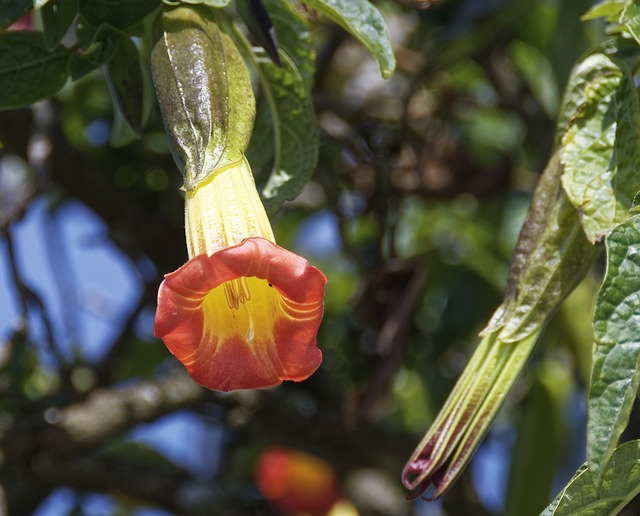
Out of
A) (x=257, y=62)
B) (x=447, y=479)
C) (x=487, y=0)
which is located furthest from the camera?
(x=487, y=0)

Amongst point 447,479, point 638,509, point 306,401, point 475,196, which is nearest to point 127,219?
point 306,401

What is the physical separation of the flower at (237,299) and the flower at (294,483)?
42.5 inches

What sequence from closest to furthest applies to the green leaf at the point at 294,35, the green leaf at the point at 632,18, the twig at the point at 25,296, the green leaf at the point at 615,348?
the green leaf at the point at 615,348 < the green leaf at the point at 632,18 < the green leaf at the point at 294,35 < the twig at the point at 25,296

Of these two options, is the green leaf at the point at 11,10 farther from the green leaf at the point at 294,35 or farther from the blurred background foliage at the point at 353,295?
the blurred background foliage at the point at 353,295

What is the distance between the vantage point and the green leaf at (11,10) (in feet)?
2.37

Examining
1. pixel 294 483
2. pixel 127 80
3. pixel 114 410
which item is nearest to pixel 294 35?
pixel 127 80

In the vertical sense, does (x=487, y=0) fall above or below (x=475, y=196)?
above

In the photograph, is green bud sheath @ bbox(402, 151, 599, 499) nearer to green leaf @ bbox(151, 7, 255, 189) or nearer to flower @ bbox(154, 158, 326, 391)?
flower @ bbox(154, 158, 326, 391)

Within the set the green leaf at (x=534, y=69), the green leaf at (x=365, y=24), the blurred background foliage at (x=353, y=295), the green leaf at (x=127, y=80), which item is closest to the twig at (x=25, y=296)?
the blurred background foliage at (x=353, y=295)

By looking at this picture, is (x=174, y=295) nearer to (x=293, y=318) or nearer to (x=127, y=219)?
(x=293, y=318)

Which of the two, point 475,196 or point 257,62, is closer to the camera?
point 257,62

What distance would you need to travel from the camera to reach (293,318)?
66 centimetres

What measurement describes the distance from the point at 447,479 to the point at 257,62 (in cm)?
34

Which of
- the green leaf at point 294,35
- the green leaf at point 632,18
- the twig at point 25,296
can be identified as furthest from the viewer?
the twig at point 25,296
